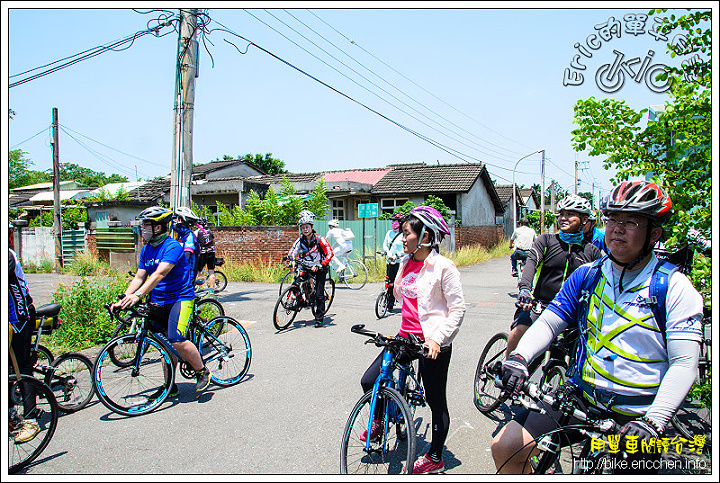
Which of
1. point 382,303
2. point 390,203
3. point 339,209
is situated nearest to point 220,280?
point 382,303

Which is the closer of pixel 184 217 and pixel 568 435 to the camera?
pixel 568 435

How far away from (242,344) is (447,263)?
3297 mm

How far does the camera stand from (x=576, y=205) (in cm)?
425

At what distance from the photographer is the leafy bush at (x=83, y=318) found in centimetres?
713

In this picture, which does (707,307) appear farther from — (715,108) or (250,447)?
(250,447)

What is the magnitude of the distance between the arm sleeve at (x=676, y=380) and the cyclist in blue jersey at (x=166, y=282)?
4.26 m

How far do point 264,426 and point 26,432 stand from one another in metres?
1.94

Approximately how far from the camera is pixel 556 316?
2.47 m

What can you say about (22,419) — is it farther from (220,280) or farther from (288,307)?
(220,280)

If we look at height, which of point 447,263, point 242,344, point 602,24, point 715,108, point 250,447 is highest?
point 602,24

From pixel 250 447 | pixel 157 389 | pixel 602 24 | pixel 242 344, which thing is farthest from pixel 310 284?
pixel 602 24

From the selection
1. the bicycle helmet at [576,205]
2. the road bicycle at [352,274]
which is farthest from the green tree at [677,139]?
the road bicycle at [352,274]

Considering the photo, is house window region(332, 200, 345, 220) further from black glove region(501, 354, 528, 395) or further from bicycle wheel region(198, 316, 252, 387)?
black glove region(501, 354, 528, 395)

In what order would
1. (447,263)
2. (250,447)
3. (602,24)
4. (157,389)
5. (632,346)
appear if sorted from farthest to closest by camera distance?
(157,389) < (602,24) < (250,447) < (447,263) < (632,346)
